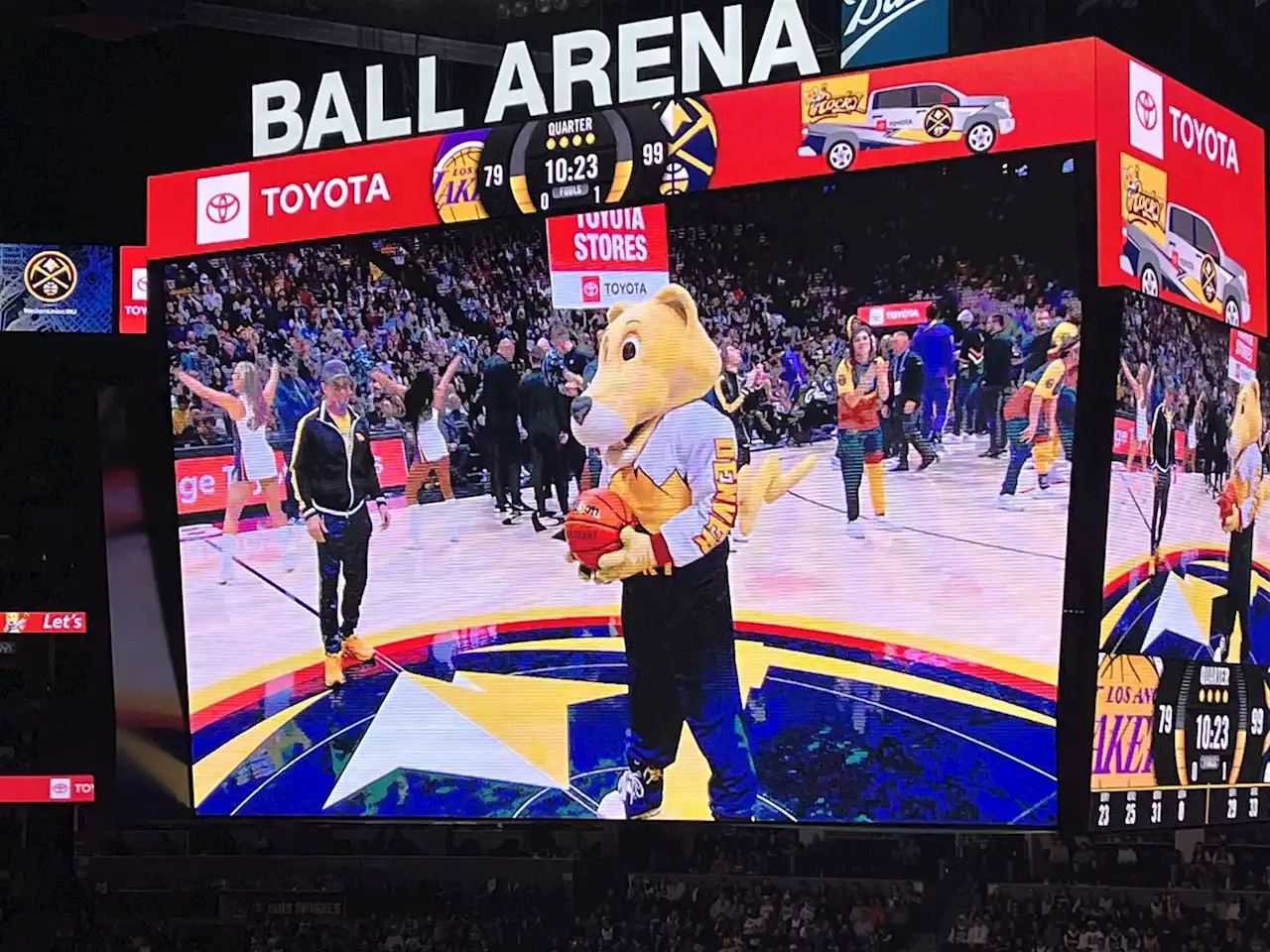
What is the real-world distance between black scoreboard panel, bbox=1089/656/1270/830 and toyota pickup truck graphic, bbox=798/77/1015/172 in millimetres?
2254

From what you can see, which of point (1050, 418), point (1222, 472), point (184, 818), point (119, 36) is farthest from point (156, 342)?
point (1222, 472)

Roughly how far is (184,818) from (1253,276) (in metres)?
5.80

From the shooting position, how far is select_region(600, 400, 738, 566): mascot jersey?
8094 mm

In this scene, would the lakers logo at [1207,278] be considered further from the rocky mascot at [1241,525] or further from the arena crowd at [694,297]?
the arena crowd at [694,297]

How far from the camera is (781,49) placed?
328 inches

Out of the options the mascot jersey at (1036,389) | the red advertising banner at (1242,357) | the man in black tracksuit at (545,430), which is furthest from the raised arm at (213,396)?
the red advertising banner at (1242,357)

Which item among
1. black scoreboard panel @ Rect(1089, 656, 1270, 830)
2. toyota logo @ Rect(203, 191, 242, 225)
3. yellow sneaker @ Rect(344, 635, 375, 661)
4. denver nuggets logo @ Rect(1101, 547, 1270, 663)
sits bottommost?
black scoreboard panel @ Rect(1089, 656, 1270, 830)

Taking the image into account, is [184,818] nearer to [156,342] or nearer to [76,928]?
[156,342]

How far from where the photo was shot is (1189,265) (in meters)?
7.84

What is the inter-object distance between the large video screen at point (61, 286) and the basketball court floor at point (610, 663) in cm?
407

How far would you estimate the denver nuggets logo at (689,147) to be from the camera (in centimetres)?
815

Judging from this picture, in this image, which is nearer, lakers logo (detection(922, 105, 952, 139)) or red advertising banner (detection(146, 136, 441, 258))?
lakers logo (detection(922, 105, 952, 139))

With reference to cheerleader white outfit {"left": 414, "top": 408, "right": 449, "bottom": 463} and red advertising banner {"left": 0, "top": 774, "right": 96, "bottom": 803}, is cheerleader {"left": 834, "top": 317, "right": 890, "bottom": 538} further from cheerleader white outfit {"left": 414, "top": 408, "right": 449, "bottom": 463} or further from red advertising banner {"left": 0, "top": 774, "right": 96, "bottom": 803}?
red advertising banner {"left": 0, "top": 774, "right": 96, "bottom": 803}

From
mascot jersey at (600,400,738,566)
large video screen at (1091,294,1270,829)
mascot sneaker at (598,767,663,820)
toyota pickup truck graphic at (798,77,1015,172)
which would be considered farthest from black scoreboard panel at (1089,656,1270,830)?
toyota pickup truck graphic at (798,77,1015,172)
